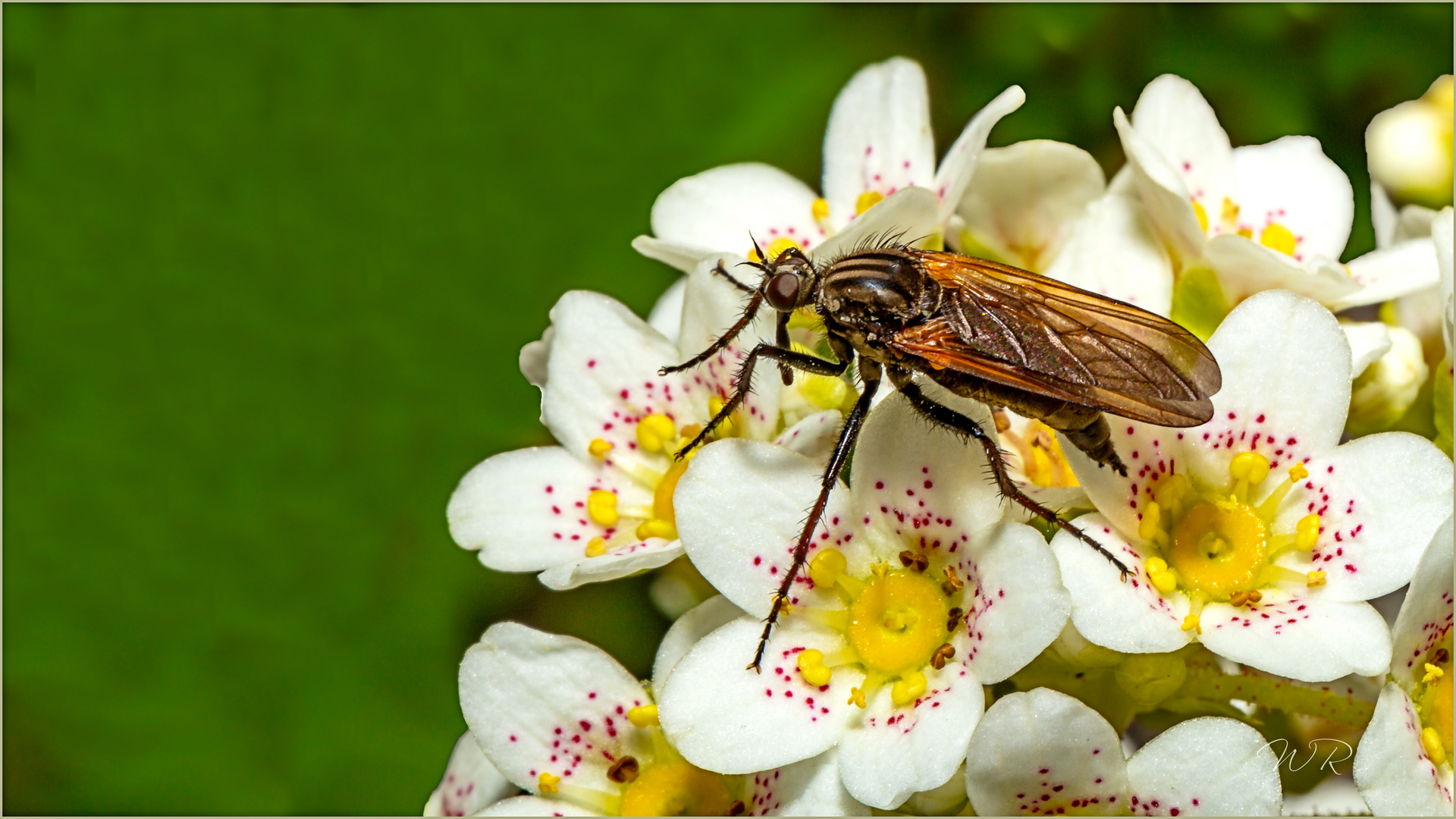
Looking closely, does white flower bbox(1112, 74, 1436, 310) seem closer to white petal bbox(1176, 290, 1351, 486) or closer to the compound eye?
white petal bbox(1176, 290, 1351, 486)

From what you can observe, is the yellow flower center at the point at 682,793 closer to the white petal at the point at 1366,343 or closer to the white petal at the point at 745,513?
the white petal at the point at 745,513

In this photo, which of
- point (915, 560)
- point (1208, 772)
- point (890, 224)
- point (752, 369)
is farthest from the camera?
point (890, 224)

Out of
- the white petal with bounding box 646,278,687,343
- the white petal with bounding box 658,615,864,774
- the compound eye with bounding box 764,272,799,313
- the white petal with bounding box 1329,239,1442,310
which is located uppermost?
the white petal with bounding box 1329,239,1442,310

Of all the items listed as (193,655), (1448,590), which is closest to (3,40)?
(193,655)

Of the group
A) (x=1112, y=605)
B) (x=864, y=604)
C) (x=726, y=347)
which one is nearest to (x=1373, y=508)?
(x=1112, y=605)

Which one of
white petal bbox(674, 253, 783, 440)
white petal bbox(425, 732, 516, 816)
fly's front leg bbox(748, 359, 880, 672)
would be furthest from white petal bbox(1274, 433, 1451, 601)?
white petal bbox(425, 732, 516, 816)

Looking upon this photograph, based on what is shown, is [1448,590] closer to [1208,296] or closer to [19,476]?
[1208,296]

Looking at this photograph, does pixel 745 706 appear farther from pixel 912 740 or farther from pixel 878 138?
pixel 878 138
